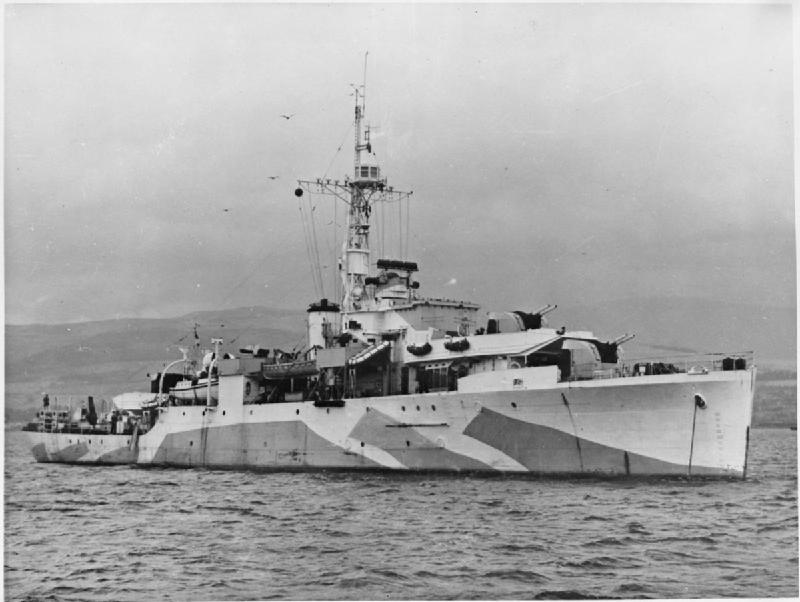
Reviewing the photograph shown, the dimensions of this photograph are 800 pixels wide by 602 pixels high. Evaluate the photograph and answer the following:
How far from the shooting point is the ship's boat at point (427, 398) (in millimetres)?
21625

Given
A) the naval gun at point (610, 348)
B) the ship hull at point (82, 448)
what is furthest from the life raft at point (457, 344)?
the ship hull at point (82, 448)

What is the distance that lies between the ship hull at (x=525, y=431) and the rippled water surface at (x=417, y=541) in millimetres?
727

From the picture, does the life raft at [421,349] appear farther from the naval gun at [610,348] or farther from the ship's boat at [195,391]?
the ship's boat at [195,391]

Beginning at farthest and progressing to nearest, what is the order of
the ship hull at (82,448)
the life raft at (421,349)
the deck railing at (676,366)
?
the ship hull at (82,448)
the life raft at (421,349)
the deck railing at (676,366)

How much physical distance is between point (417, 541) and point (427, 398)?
8.40m

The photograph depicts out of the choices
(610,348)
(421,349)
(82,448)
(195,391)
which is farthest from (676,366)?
(82,448)

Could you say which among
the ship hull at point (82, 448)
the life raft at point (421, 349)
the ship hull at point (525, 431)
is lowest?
the ship hull at point (82, 448)

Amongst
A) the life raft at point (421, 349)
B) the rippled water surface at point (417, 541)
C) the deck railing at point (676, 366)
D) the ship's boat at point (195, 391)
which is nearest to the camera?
the rippled water surface at point (417, 541)

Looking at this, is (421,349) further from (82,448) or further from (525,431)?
(82,448)

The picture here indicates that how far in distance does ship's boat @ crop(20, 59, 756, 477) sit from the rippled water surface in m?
0.92

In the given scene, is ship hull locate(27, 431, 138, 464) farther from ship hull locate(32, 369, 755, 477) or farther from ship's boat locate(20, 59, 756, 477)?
ship hull locate(32, 369, 755, 477)

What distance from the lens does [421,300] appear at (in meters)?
27.8

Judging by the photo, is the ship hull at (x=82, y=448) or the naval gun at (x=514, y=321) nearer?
the naval gun at (x=514, y=321)

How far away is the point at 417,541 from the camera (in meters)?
16.5
